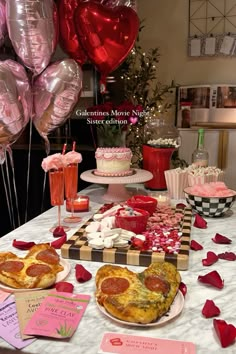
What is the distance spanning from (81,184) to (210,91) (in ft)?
5.63

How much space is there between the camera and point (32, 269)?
103 cm

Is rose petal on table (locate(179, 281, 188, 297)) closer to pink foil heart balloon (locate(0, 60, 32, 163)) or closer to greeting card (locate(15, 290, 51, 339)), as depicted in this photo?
greeting card (locate(15, 290, 51, 339))

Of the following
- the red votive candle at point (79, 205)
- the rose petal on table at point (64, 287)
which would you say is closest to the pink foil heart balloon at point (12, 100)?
the red votive candle at point (79, 205)

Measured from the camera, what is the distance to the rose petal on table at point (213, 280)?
1.03 m

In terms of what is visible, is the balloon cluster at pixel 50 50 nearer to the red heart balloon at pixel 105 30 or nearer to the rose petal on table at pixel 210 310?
the red heart balloon at pixel 105 30

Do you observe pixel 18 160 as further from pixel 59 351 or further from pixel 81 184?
pixel 59 351

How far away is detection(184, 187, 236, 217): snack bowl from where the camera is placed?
160 centimetres

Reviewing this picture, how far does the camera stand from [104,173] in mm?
1933

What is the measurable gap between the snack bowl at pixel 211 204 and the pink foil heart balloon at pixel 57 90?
69cm

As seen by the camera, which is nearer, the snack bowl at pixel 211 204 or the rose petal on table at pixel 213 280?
the rose petal on table at pixel 213 280

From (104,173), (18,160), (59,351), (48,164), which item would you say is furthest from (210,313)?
(18,160)

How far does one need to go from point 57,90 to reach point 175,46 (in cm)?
244

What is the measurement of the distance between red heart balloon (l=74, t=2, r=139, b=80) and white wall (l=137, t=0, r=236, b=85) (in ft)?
6.45

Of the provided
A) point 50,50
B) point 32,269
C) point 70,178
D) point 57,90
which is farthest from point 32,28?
point 32,269
